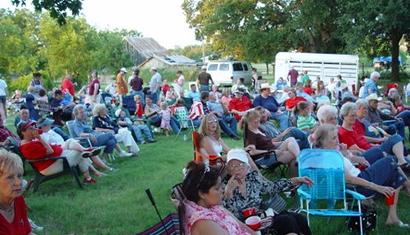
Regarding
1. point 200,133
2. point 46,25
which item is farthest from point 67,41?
point 200,133

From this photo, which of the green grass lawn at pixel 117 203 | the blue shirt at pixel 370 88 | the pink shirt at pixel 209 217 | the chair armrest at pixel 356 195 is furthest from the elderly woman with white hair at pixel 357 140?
the blue shirt at pixel 370 88

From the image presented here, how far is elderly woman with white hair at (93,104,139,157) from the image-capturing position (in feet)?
30.6

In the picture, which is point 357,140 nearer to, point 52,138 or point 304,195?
point 304,195

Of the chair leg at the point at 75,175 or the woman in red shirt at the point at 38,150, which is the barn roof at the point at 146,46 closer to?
the chair leg at the point at 75,175

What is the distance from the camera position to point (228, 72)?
3022 centimetres

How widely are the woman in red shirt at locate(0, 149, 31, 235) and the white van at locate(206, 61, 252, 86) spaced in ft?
87.7

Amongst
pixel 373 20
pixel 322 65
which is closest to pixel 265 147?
pixel 373 20

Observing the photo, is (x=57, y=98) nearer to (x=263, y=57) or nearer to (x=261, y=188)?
(x=261, y=188)

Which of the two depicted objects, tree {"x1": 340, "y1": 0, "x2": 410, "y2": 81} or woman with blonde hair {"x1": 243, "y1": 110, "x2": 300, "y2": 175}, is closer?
woman with blonde hair {"x1": 243, "y1": 110, "x2": 300, "y2": 175}

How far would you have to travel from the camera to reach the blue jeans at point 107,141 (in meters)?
8.47

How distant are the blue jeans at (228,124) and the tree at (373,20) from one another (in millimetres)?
13711

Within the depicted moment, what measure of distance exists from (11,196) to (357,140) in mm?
4678

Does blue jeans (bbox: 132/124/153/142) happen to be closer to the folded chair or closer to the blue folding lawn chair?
the folded chair

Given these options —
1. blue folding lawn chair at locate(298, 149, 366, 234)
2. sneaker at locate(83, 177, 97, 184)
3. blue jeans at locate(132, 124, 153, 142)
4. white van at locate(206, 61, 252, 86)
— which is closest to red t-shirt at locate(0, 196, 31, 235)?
blue folding lawn chair at locate(298, 149, 366, 234)
